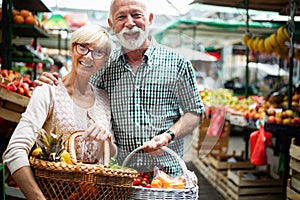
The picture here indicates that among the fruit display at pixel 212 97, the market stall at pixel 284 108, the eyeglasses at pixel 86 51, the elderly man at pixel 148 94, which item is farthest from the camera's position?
the market stall at pixel 284 108

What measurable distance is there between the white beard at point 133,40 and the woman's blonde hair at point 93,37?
0.07 m

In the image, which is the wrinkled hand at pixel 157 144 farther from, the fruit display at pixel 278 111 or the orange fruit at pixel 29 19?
the orange fruit at pixel 29 19

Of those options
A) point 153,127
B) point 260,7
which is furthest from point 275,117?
point 153,127

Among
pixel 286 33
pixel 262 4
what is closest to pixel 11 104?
pixel 262 4

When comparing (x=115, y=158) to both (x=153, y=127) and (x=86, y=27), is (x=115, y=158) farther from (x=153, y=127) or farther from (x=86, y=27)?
(x=86, y=27)

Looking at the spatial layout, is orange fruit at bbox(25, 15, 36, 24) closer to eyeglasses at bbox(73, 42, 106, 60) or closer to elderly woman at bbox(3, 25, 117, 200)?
elderly woman at bbox(3, 25, 117, 200)

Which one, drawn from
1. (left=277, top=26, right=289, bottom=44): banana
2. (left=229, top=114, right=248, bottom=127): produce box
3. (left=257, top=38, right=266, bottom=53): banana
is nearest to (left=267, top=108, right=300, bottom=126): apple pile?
(left=229, top=114, right=248, bottom=127): produce box

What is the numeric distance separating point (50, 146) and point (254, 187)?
134 inches

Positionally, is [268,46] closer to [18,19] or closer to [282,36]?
[282,36]

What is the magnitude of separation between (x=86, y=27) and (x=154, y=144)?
527 millimetres

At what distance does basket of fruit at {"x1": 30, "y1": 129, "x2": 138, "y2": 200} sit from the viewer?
4.43 feet

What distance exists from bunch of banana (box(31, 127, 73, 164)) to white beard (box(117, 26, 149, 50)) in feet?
1.60

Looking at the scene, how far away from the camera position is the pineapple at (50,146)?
1396 mm

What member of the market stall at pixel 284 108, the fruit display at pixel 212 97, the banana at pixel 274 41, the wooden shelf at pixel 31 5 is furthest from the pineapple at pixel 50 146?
the banana at pixel 274 41
